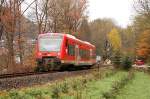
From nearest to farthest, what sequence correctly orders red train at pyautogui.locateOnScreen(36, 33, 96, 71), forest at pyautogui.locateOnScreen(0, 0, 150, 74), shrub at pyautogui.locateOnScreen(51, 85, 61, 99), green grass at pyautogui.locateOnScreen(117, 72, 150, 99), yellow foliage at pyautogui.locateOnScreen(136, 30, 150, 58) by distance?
shrub at pyautogui.locateOnScreen(51, 85, 61, 99)
green grass at pyautogui.locateOnScreen(117, 72, 150, 99)
red train at pyautogui.locateOnScreen(36, 33, 96, 71)
forest at pyautogui.locateOnScreen(0, 0, 150, 74)
yellow foliage at pyautogui.locateOnScreen(136, 30, 150, 58)

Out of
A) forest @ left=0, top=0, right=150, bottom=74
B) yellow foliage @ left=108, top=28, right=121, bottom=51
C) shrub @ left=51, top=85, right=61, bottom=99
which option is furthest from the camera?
yellow foliage @ left=108, top=28, right=121, bottom=51

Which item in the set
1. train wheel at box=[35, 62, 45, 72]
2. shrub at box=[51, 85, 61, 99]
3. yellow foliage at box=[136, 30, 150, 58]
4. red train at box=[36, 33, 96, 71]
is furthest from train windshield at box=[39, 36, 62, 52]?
yellow foliage at box=[136, 30, 150, 58]

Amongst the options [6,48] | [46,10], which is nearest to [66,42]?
[6,48]

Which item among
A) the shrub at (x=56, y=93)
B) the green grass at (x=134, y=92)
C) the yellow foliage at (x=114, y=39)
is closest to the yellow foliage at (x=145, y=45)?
the green grass at (x=134, y=92)

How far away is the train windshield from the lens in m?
34.0

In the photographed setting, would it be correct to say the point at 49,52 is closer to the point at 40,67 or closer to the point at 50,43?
the point at 50,43

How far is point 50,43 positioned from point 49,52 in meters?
0.82

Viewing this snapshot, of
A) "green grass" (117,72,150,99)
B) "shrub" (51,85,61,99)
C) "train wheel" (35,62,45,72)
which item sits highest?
"train wheel" (35,62,45,72)

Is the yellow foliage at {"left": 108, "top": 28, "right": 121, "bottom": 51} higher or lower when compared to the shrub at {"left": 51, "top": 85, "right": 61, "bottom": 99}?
higher

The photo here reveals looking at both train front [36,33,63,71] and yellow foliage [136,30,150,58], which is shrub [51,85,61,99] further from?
yellow foliage [136,30,150,58]

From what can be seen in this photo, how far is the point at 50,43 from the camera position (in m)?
34.3

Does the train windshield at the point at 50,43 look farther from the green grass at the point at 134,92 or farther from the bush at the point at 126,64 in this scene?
the bush at the point at 126,64

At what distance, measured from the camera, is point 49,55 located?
111ft

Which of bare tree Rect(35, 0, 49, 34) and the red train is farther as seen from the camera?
bare tree Rect(35, 0, 49, 34)
